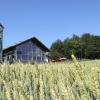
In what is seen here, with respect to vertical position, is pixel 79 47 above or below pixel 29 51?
above

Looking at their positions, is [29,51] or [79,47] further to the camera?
[79,47]

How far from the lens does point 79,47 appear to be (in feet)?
280

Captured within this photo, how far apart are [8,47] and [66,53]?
3618 centimetres

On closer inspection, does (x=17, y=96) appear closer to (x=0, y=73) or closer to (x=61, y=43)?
(x=0, y=73)

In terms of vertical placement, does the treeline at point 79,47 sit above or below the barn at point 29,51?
above

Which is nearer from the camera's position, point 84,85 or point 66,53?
point 84,85

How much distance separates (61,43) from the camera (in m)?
95.1

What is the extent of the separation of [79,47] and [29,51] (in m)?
34.2

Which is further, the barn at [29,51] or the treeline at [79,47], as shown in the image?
the treeline at [79,47]

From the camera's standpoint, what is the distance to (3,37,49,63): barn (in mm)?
50500

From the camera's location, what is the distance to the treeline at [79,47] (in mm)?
77175

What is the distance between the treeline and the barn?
19990mm

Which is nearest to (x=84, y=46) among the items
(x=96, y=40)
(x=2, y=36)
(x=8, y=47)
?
(x=96, y=40)

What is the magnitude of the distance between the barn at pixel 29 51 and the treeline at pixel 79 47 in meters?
20.0
